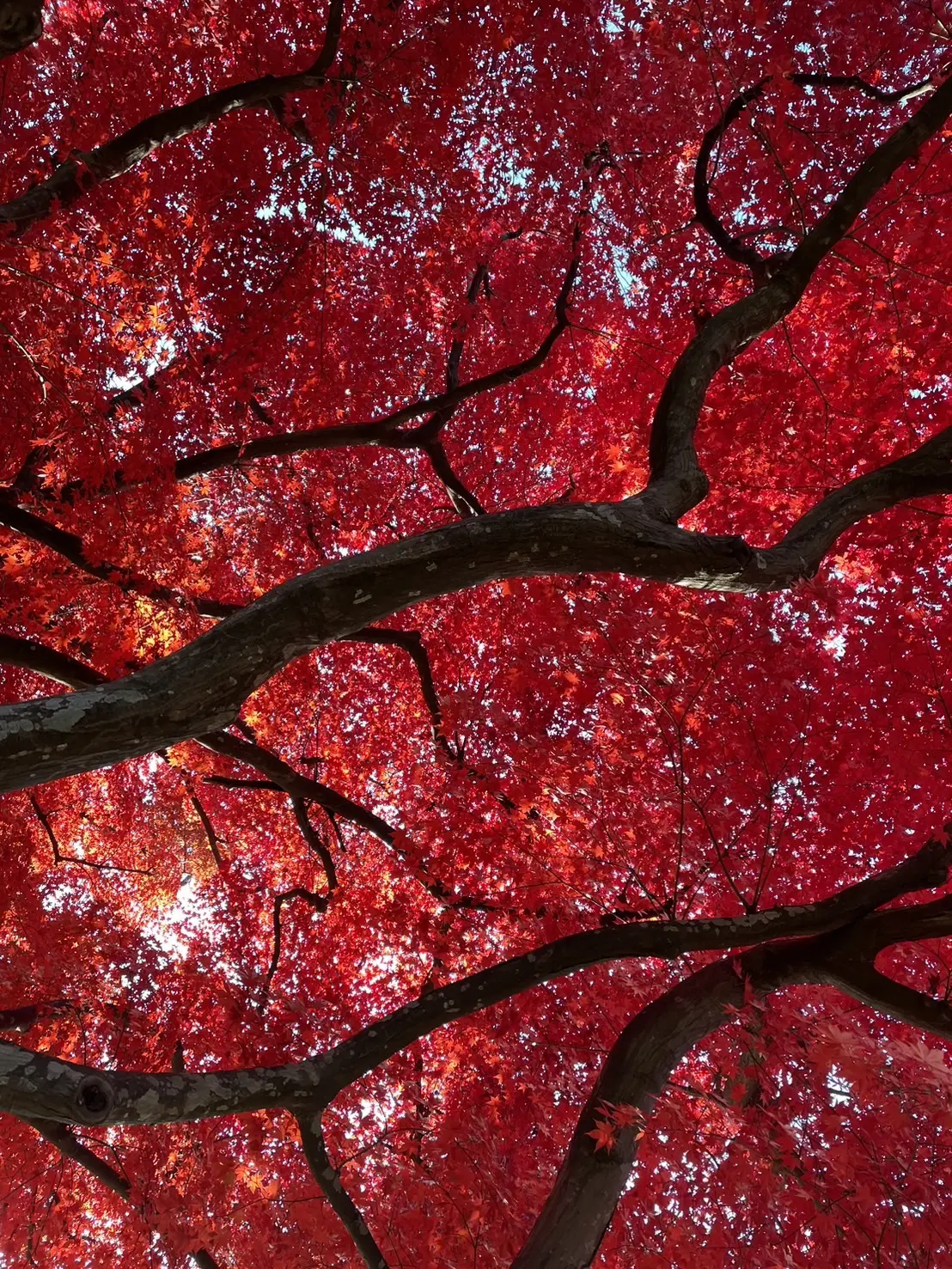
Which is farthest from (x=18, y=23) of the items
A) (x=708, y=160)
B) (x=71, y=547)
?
(x=708, y=160)

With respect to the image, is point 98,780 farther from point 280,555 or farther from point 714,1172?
point 714,1172

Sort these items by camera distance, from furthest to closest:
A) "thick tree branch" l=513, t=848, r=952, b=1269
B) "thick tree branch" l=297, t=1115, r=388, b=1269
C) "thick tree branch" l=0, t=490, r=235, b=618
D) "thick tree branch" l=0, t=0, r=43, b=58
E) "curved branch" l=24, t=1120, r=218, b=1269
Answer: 1. "thick tree branch" l=0, t=490, r=235, b=618
2. "curved branch" l=24, t=1120, r=218, b=1269
3. "thick tree branch" l=297, t=1115, r=388, b=1269
4. "thick tree branch" l=0, t=0, r=43, b=58
5. "thick tree branch" l=513, t=848, r=952, b=1269

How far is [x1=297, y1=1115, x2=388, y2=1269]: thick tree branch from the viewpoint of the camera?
3.96 m

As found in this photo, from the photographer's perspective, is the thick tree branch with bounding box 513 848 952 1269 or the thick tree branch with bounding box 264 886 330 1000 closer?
the thick tree branch with bounding box 513 848 952 1269

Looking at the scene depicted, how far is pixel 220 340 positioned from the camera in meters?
8.88

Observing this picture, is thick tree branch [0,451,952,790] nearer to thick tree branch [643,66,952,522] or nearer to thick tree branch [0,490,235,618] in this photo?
thick tree branch [643,66,952,522]

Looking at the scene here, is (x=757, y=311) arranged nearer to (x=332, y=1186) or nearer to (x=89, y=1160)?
(x=332, y=1186)

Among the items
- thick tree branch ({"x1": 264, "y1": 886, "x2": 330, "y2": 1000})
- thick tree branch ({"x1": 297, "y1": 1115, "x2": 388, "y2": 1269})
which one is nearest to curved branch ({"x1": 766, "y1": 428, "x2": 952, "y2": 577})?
thick tree branch ({"x1": 297, "y1": 1115, "x2": 388, "y2": 1269})

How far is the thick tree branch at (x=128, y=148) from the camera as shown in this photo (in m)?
5.40

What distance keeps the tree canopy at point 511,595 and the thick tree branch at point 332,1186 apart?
3 centimetres

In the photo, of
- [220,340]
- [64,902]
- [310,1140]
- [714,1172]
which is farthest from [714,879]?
[64,902]

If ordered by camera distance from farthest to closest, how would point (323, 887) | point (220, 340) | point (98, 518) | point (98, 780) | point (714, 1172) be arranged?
point (98, 780) < point (323, 887) < point (220, 340) < point (98, 518) < point (714, 1172)

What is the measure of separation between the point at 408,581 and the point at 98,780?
40.0 feet

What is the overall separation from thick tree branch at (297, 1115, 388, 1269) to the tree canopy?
0.11 ft
